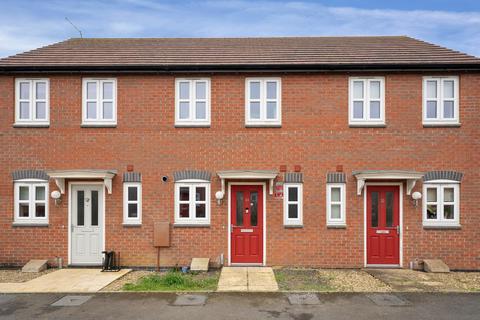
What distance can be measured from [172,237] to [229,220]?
1.69 meters

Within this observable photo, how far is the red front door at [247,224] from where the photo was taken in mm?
10984

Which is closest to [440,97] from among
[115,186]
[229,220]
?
[229,220]

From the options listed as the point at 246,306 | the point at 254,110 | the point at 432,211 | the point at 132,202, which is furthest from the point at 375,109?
the point at 132,202

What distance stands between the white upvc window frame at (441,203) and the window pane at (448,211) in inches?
2.6

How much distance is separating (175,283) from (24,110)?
6762mm

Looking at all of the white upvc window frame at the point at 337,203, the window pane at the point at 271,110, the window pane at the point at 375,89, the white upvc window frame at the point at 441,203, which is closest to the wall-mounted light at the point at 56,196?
the window pane at the point at 271,110

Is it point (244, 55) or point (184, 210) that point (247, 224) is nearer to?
point (184, 210)

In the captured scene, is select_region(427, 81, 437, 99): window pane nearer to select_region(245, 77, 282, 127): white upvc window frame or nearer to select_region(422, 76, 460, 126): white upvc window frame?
select_region(422, 76, 460, 126): white upvc window frame

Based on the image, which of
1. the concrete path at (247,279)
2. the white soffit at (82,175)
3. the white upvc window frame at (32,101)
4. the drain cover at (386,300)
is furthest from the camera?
the white upvc window frame at (32,101)

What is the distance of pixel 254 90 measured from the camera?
11117mm

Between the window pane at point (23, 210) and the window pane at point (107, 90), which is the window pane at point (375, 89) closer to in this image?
the window pane at point (107, 90)

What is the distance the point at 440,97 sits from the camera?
428 inches

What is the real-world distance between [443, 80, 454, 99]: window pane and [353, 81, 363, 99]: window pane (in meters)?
2.32

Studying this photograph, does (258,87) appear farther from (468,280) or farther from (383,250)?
(468,280)
